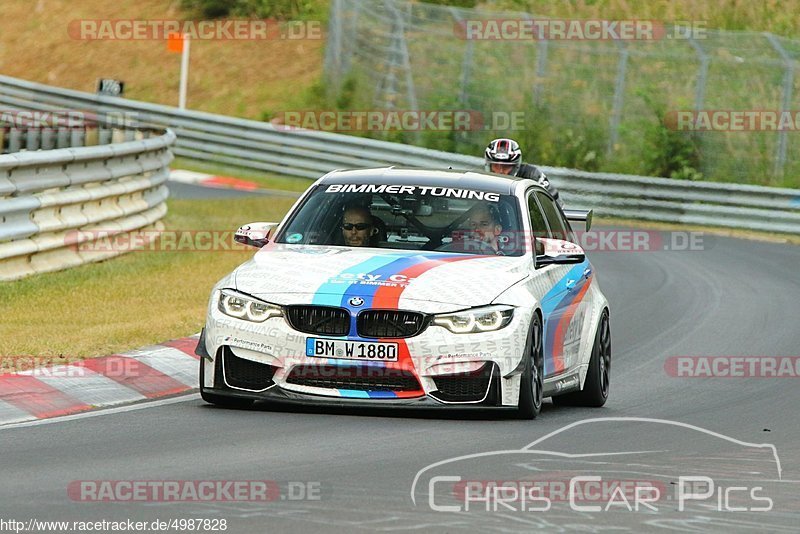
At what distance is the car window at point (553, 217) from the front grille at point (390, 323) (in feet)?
7.24

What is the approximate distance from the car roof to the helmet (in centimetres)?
308

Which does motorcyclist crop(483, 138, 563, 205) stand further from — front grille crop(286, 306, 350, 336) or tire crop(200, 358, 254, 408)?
front grille crop(286, 306, 350, 336)

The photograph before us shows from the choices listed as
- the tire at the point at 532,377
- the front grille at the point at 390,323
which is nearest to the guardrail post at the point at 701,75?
the tire at the point at 532,377

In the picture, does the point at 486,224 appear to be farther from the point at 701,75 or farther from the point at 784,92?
the point at 701,75

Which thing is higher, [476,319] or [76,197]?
[476,319]

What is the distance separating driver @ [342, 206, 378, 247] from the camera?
429 inches

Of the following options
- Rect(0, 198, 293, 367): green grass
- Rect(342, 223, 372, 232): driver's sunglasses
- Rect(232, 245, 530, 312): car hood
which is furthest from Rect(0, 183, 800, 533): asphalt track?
Rect(0, 198, 293, 367): green grass

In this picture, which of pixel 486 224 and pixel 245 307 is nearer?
pixel 245 307

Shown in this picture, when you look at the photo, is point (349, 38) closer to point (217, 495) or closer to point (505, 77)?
point (505, 77)

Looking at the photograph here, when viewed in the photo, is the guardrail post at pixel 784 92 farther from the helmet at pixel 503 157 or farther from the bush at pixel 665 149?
the helmet at pixel 503 157

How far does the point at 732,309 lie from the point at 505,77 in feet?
61.8

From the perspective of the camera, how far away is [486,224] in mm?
10945
